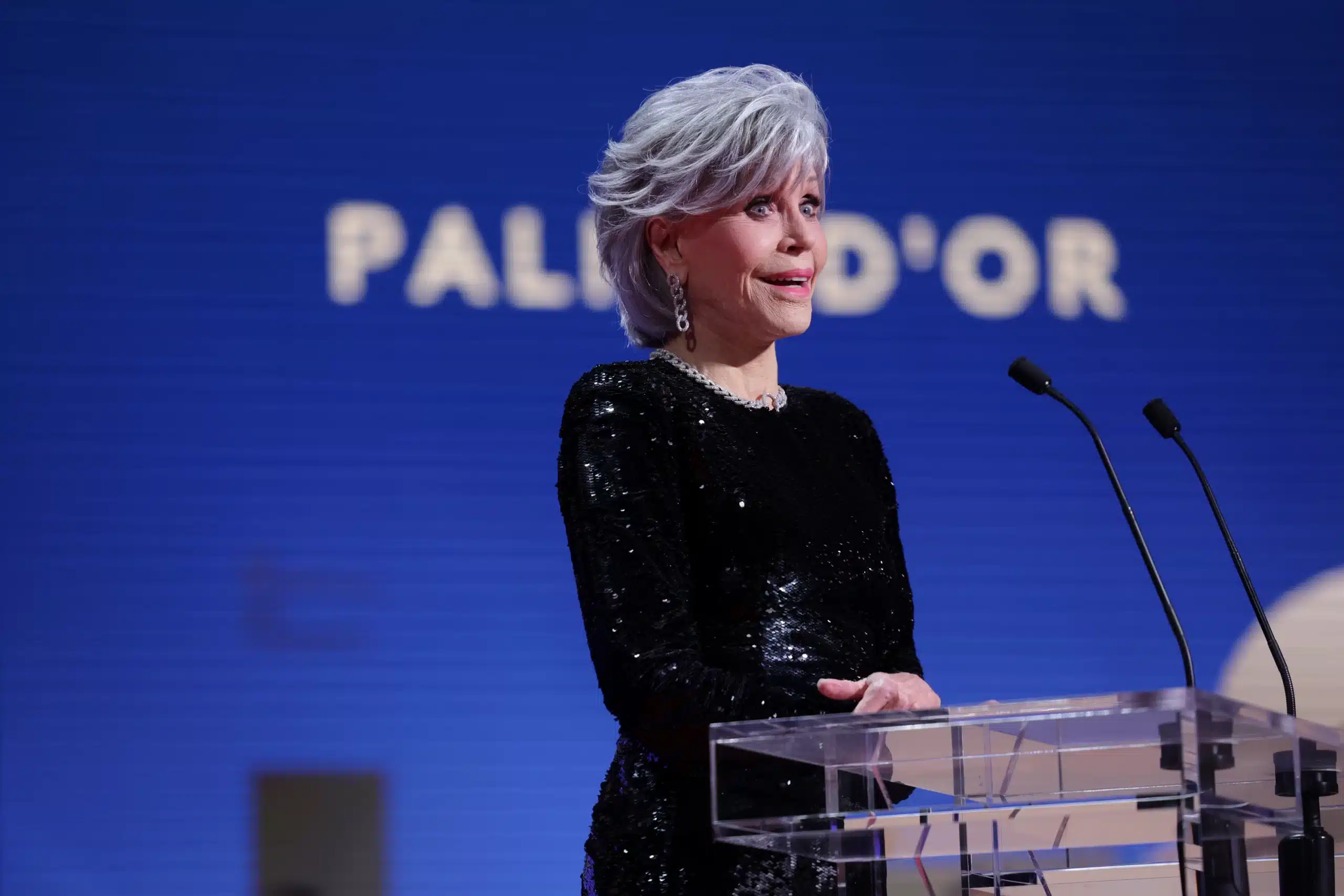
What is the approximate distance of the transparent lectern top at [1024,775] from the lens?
1.24 metres

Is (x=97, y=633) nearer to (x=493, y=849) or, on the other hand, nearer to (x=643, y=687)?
(x=493, y=849)

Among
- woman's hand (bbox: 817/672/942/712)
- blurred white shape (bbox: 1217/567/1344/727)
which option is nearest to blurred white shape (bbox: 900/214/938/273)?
blurred white shape (bbox: 1217/567/1344/727)

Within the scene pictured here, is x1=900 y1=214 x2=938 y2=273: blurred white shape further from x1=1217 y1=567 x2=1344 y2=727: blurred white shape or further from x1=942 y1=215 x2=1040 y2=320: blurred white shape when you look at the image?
x1=1217 y1=567 x2=1344 y2=727: blurred white shape

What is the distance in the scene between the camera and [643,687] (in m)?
1.58

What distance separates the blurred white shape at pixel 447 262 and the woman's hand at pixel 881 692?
6.52ft

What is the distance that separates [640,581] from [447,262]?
1866 millimetres

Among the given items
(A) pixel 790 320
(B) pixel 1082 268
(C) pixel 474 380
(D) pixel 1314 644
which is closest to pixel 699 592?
(A) pixel 790 320

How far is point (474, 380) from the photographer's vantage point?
3.38m

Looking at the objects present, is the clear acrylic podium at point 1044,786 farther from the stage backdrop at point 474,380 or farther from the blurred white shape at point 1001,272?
the blurred white shape at point 1001,272

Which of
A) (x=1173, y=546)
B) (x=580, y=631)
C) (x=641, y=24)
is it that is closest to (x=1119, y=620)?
(x=1173, y=546)

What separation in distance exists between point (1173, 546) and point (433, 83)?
1.92 meters

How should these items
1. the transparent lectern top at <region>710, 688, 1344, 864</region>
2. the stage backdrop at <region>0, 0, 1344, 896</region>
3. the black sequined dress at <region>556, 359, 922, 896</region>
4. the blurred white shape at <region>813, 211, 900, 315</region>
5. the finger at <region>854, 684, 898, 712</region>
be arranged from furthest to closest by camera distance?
the blurred white shape at <region>813, 211, 900, 315</region>, the stage backdrop at <region>0, 0, 1344, 896</region>, the black sequined dress at <region>556, 359, 922, 896</region>, the finger at <region>854, 684, 898, 712</region>, the transparent lectern top at <region>710, 688, 1344, 864</region>

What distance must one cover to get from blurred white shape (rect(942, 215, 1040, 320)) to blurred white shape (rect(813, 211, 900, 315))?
0.43 ft

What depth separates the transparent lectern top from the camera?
48.8 inches
